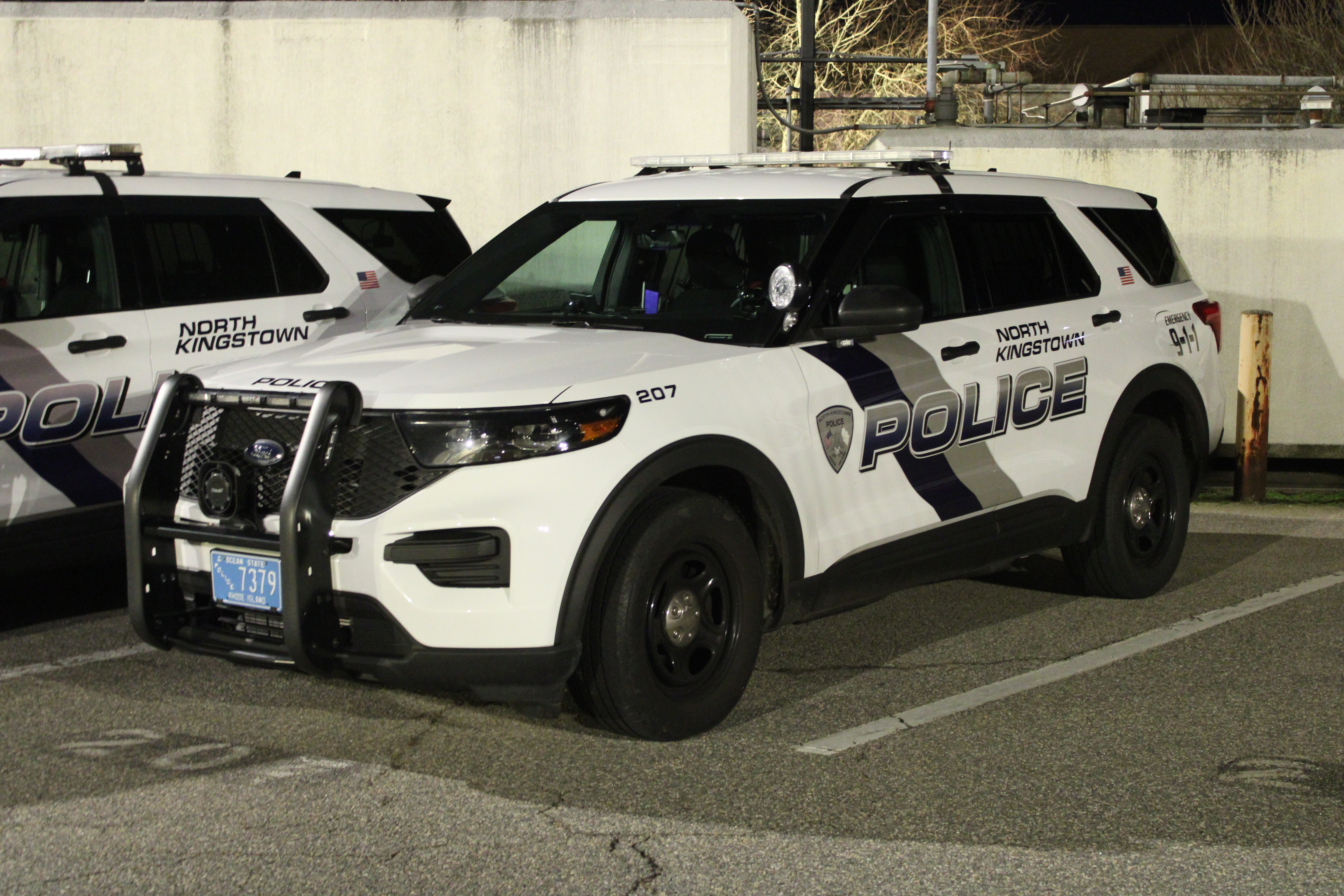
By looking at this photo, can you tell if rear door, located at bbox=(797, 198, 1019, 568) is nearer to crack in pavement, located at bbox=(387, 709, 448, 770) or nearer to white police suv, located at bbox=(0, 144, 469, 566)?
crack in pavement, located at bbox=(387, 709, 448, 770)

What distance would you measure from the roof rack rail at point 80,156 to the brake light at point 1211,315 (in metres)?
4.91

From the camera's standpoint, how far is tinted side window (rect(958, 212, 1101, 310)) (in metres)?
6.32

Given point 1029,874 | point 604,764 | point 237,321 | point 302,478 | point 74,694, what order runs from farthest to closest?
point 237,321 < point 74,694 < point 604,764 < point 302,478 < point 1029,874

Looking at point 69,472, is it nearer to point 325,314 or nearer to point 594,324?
point 325,314

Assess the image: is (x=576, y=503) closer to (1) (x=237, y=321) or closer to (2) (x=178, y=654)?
(2) (x=178, y=654)

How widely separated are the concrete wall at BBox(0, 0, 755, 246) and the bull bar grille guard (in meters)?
6.96

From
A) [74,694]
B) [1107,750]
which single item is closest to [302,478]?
[74,694]

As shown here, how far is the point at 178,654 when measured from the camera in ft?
20.4

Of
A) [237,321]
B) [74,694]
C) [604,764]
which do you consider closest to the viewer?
[604,764]

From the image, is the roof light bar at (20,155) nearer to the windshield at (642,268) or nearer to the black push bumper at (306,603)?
the windshield at (642,268)

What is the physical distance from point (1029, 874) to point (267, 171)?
9.35 metres

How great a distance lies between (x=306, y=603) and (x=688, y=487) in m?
1.31

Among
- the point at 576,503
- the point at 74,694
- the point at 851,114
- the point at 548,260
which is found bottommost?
the point at 74,694

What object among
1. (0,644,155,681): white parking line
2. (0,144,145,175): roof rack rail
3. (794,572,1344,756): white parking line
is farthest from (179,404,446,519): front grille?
(0,144,145,175): roof rack rail
